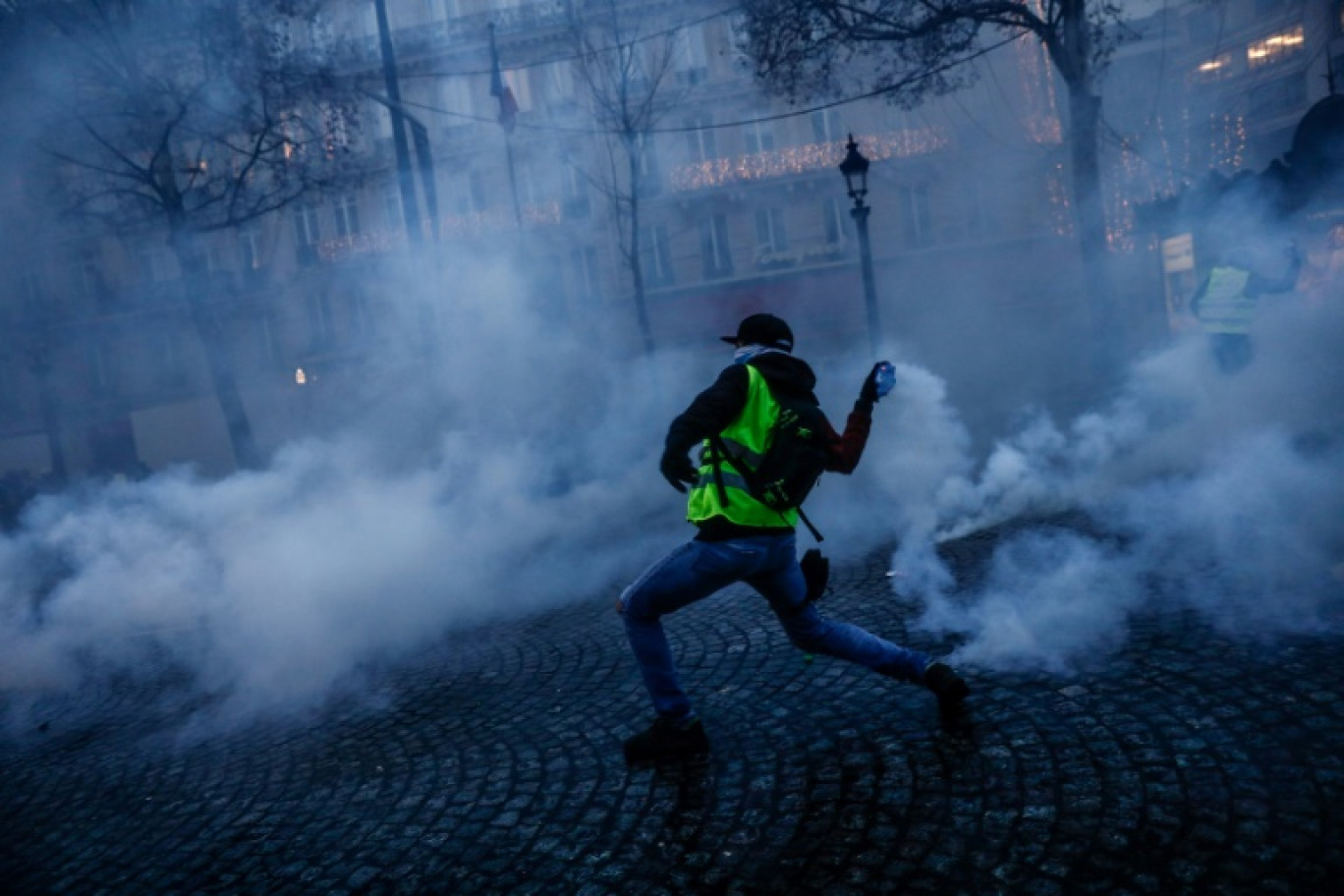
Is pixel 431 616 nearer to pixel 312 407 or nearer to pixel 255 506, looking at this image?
pixel 255 506

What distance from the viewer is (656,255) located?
24.3 meters

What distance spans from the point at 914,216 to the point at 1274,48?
1421 centimetres

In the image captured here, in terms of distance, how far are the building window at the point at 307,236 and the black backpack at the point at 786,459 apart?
83.5 ft

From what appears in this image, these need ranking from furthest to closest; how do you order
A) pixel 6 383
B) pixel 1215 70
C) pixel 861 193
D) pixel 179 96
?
pixel 1215 70 → pixel 6 383 → pixel 179 96 → pixel 861 193

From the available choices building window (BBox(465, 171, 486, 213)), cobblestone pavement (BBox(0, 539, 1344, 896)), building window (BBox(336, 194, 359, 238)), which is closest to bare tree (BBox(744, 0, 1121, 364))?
cobblestone pavement (BBox(0, 539, 1344, 896))

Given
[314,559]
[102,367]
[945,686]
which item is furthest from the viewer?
[102,367]

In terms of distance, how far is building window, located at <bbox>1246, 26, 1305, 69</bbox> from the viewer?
2636cm

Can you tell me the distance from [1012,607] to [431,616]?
3779 millimetres

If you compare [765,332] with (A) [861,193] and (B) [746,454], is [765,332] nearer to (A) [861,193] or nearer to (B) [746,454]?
(B) [746,454]

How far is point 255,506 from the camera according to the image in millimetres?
7262

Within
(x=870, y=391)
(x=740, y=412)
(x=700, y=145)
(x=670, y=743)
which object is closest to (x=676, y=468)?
(x=740, y=412)

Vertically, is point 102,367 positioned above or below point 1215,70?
below

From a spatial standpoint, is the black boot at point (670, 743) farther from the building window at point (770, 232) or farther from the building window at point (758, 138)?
the building window at point (758, 138)

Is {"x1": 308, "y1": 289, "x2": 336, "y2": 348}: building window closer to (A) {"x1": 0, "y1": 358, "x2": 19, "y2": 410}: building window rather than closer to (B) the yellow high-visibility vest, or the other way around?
(A) {"x1": 0, "y1": 358, "x2": 19, "y2": 410}: building window
